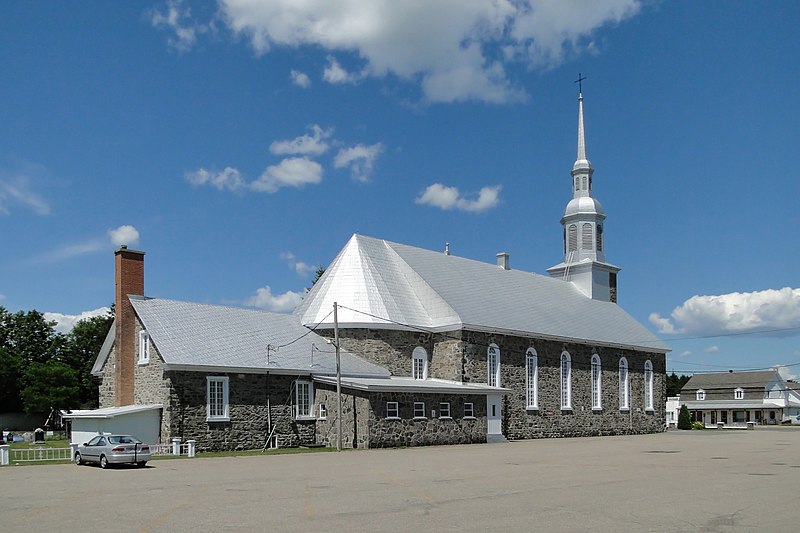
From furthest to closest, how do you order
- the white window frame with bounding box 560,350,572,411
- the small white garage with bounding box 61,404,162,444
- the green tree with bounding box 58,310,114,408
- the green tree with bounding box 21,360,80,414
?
the green tree with bounding box 58,310,114,408, the green tree with bounding box 21,360,80,414, the white window frame with bounding box 560,350,572,411, the small white garage with bounding box 61,404,162,444

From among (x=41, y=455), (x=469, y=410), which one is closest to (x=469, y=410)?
(x=469, y=410)

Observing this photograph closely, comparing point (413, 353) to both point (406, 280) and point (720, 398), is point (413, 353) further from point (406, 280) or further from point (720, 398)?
point (720, 398)

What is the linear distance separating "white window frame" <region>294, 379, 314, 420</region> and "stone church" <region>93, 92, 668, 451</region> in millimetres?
60

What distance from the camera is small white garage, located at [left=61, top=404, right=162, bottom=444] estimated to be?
33156mm

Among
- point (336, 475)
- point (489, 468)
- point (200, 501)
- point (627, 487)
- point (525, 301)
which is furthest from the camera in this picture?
point (525, 301)

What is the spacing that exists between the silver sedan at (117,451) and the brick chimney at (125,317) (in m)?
9.07

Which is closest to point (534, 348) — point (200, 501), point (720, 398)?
point (200, 501)

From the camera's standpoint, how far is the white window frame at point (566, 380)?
51594 millimetres

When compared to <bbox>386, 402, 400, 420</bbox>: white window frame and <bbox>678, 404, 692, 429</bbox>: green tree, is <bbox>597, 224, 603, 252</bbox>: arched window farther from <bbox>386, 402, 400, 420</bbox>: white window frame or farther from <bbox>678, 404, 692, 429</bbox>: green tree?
<bbox>386, 402, 400, 420</bbox>: white window frame

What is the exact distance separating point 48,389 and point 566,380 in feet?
125

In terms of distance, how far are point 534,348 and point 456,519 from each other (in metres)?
36.1

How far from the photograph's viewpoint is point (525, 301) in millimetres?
53219

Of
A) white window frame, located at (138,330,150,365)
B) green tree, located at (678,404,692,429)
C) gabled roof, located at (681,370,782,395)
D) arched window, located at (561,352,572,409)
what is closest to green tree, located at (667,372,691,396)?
gabled roof, located at (681,370,782,395)

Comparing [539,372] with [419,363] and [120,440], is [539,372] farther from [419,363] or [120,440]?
[120,440]
